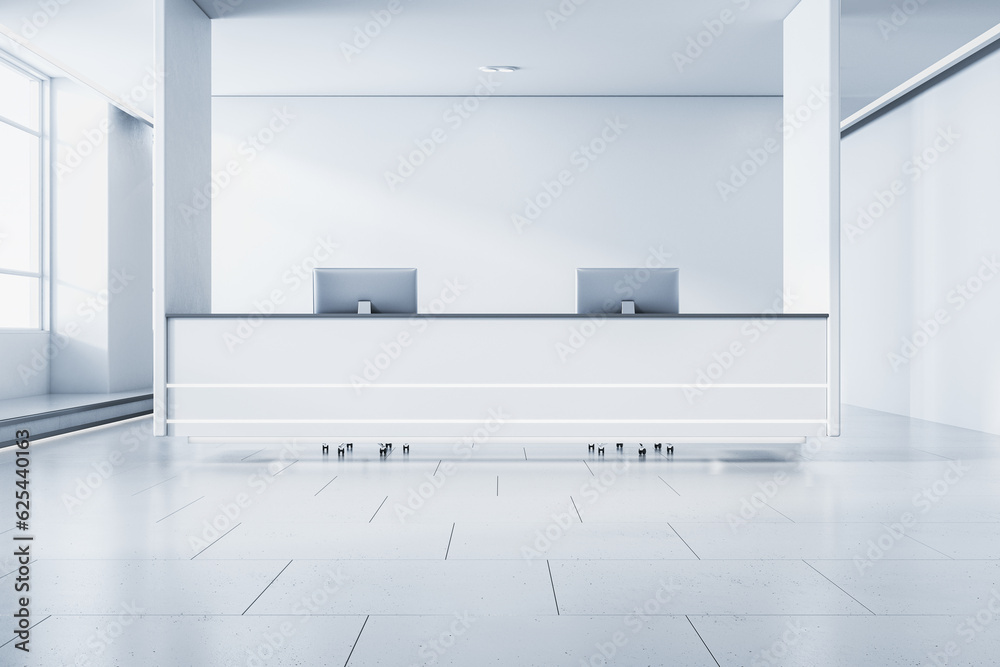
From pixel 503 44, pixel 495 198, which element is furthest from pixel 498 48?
pixel 495 198

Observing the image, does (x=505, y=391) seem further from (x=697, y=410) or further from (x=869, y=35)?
(x=869, y=35)

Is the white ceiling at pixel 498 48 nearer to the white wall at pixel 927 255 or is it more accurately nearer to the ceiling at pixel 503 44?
the ceiling at pixel 503 44

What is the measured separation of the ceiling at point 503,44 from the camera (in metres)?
5.79

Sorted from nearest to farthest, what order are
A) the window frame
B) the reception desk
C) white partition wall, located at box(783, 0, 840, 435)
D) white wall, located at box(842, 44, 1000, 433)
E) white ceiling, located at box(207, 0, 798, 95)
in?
1. the reception desk
2. white partition wall, located at box(783, 0, 840, 435)
3. white ceiling, located at box(207, 0, 798, 95)
4. white wall, located at box(842, 44, 1000, 433)
5. the window frame

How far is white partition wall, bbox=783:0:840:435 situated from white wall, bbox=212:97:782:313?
7.74 feet

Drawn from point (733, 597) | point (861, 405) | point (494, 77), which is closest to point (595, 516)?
point (733, 597)

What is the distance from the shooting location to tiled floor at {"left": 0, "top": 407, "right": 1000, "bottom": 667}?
6.53 feet

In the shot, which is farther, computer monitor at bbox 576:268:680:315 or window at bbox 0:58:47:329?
window at bbox 0:58:47:329

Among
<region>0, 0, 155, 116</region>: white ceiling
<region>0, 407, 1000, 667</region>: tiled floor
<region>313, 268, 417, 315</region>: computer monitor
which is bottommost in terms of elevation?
<region>0, 407, 1000, 667</region>: tiled floor

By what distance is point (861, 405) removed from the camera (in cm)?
834

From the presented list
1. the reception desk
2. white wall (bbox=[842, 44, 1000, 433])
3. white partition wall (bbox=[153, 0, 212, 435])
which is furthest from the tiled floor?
white wall (bbox=[842, 44, 1000, 433])

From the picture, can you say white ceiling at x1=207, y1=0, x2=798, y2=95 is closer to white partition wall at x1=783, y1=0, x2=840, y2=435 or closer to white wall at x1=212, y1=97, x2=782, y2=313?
white wall at x1=212, y1=97, x2=782, y2=313

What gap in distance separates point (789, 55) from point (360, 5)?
3326 millimetres

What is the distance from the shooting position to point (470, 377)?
190 inches
